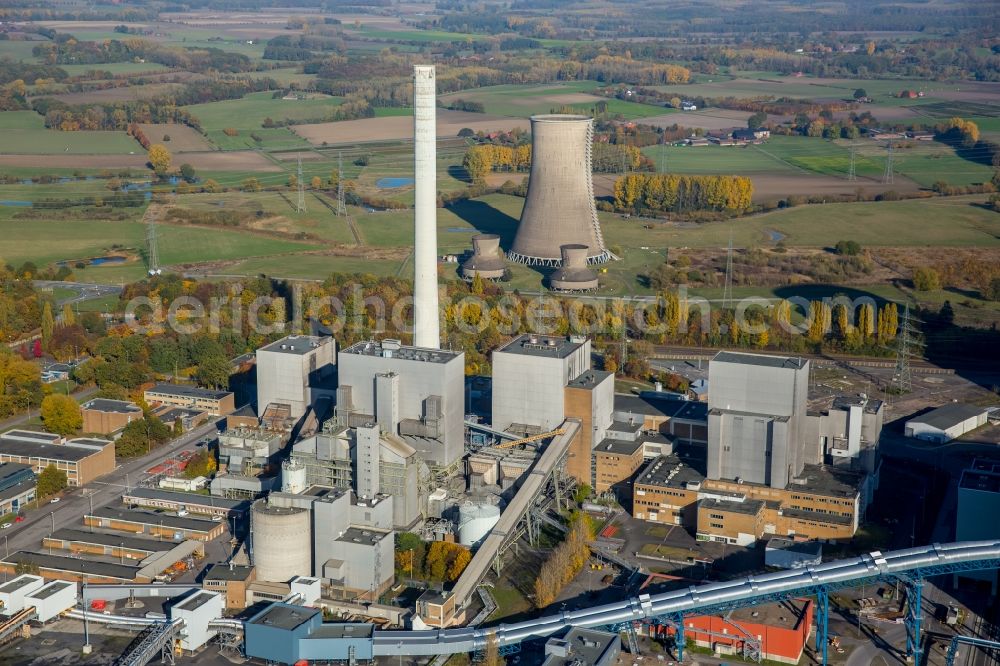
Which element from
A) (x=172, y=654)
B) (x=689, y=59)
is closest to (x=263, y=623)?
(x=172, y=654)

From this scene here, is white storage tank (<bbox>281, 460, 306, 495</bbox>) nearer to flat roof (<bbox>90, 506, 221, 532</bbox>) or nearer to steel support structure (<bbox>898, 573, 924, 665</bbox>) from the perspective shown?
flat roof (<bbox>90, 506, 221, 532</bbox>)

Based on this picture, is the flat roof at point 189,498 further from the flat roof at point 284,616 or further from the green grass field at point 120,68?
the green grass field at point 120,68

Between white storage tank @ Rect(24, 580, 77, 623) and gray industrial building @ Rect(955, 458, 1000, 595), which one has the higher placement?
gray industrial building @ Rect(955, 458, 1000, 595)

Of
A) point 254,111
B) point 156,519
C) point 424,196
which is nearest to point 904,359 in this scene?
point 424,196

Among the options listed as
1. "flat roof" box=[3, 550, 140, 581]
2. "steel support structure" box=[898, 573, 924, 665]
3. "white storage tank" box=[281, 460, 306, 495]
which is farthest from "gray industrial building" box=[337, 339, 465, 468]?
"steel support structure" box=[898, 573, 924, 665]

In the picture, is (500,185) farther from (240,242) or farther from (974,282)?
(974,282)

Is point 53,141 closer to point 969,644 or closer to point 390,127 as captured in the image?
point 390,127
